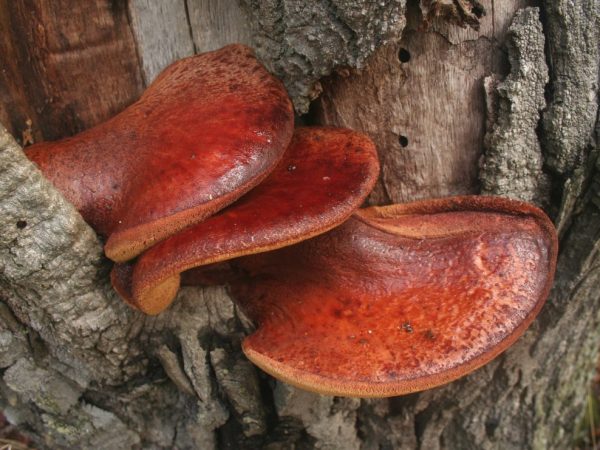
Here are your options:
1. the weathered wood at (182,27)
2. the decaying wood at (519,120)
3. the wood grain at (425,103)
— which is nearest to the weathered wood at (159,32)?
the weathered wood at (182,27)

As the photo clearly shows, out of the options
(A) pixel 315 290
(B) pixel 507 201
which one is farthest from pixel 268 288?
(B) pixel 507 201

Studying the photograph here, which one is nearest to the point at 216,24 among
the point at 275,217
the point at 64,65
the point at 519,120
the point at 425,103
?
Answer: the point at 64,65

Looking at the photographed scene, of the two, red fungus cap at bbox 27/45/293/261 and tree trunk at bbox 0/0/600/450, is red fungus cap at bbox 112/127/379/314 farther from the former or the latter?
tree trunk at bbox 0/0/600/450

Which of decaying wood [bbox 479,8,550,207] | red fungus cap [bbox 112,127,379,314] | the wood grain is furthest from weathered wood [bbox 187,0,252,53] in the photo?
decaying wood [bbox 479,8,550,207]

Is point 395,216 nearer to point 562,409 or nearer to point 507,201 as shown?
point 507,201

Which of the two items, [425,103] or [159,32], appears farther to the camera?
[159,32]

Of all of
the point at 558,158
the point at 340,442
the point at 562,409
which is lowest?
the point at 562,409

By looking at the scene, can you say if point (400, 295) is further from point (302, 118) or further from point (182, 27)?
point (182, 27)
